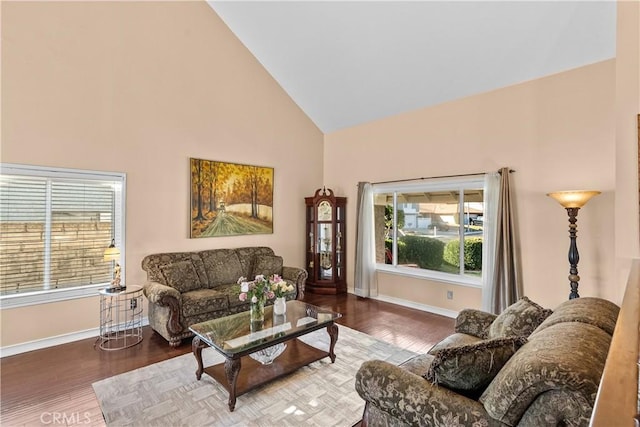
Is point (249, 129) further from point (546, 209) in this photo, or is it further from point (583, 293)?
point (583, 293)

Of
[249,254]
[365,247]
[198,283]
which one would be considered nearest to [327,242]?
[365,247]

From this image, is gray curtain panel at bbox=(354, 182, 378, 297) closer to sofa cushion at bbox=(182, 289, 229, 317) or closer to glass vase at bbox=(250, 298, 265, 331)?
sofa cushion at bbox=(182, 289, 229, 317)

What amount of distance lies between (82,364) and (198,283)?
4.76ft

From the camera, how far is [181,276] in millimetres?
3965

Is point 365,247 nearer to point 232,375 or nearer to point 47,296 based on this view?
point 232,375

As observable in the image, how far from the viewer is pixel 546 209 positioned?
12.3 feet

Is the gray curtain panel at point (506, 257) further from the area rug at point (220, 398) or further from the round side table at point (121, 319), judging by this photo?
the round side table at point (121, 319)

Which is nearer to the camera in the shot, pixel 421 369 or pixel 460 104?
pixel 421 369

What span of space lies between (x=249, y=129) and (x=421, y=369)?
14.8 ft

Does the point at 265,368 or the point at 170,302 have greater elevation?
the point at 170,302

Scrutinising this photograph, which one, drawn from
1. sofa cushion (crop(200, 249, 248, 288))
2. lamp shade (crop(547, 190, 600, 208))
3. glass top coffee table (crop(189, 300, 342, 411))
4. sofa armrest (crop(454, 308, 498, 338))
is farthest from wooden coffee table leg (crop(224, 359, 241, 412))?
lamp shade (crop(547, 190, 600, 208))

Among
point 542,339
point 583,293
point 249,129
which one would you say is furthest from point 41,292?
point 583,293

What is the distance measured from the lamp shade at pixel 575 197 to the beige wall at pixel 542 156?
0.52 m

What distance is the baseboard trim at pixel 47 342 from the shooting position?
10.6 feet
